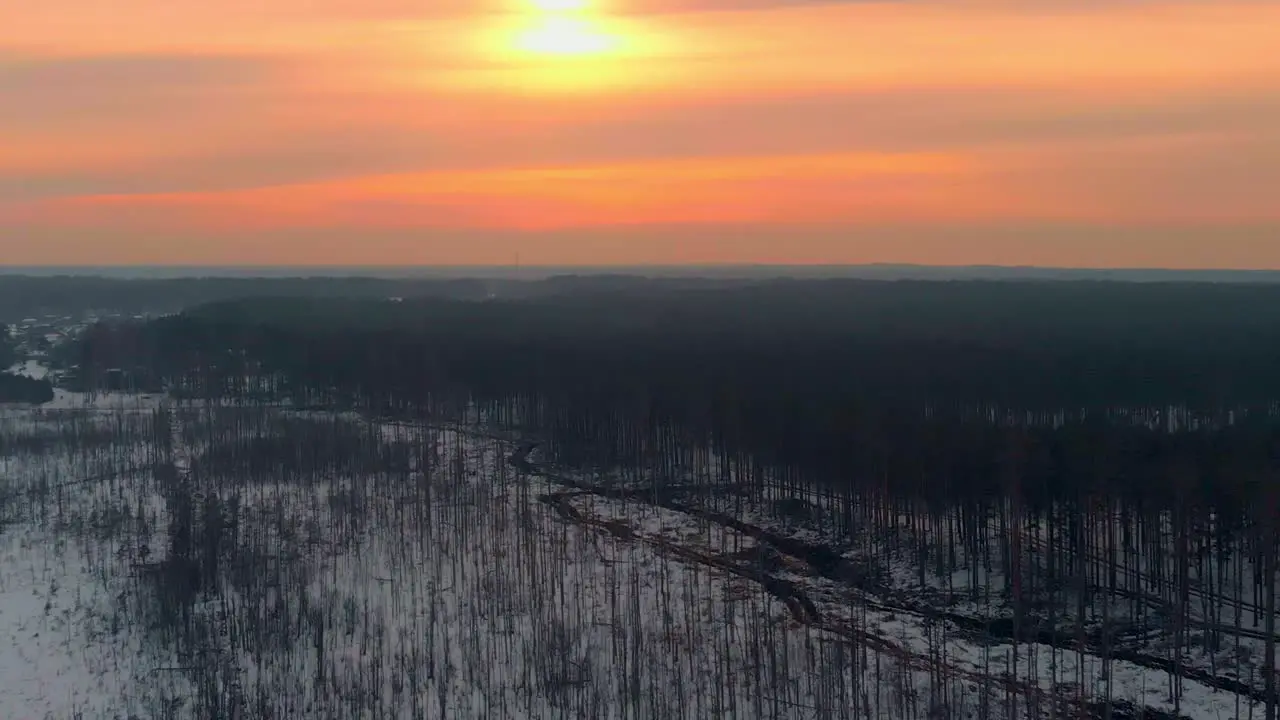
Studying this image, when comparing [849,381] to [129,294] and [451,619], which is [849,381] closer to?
[451,619]

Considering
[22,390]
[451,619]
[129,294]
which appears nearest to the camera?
[451,619]

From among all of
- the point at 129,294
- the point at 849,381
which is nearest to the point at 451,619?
the point at 849,381

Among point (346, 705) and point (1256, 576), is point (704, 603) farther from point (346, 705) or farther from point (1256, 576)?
point (1256, 576)

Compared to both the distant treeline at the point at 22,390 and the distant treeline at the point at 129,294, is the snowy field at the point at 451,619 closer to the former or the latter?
the distant treeline at the point at 22,390

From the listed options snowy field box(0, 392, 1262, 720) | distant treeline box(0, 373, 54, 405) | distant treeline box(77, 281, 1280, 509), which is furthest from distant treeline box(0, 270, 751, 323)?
snowy field box(0, 392, 1262, 720)

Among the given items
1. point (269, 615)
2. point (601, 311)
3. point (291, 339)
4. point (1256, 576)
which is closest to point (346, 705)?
point (269, 615)

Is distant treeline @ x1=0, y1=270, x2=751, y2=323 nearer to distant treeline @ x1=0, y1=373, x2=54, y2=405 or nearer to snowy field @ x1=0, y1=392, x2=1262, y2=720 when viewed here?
distant treeline @ x1=0, y1=373, x2=54, y2=405

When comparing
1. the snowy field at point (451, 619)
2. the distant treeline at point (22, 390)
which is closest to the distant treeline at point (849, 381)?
the distant treeline at point (22, 390)
